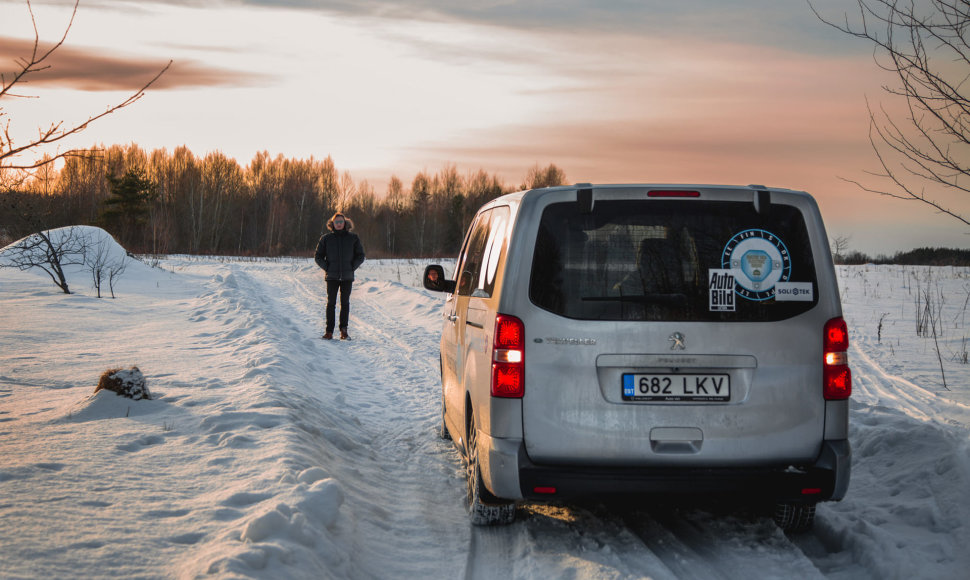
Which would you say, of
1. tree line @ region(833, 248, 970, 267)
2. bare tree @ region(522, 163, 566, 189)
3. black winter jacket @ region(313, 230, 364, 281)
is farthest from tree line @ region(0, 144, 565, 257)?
black winter jacket @ region(313, 230, 364, 281)

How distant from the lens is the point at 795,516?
4277 mm

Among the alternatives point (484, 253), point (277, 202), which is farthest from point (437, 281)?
point (277, 202)

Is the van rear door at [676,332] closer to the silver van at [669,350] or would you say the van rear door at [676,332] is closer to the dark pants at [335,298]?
the silver van at [669,350]

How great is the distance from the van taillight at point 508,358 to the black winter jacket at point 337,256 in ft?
30.2

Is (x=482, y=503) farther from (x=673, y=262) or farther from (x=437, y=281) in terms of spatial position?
(x=437, y=281)

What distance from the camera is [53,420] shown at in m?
5.77

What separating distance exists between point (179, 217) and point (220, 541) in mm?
87718

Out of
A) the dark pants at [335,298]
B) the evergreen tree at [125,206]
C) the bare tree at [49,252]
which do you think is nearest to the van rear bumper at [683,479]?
the dark pants at [335,298]

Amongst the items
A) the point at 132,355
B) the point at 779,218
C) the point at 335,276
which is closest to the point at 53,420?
the point at 132,355

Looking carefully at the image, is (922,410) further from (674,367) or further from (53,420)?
(53,420)

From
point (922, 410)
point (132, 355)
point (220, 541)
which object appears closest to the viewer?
point (220, 541)

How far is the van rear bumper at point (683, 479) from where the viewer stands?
3689 mm

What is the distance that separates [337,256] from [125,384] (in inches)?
260

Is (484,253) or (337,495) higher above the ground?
(484,253)
